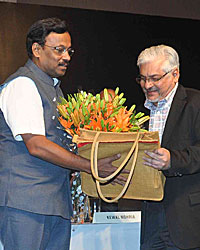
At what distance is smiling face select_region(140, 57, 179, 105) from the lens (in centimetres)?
224

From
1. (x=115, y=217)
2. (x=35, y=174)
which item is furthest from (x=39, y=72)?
(x=115, y=217)

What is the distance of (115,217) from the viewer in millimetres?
2549

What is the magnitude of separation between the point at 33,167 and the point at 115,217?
811 millimetres

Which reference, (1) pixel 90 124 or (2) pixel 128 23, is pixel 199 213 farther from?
(2) pixel 128 23

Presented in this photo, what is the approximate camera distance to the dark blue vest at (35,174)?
6.14 ft

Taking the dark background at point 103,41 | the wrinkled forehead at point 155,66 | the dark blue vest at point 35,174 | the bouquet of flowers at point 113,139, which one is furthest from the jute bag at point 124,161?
the dark background at point 103,41

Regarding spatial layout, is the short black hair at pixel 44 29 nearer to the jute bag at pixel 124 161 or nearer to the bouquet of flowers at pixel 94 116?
the bouquet of flowers at pixel 94 116

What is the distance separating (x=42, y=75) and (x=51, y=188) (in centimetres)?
52

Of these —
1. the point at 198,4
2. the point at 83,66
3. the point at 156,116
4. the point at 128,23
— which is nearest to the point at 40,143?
the point at 156,116

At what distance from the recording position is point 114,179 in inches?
77.2

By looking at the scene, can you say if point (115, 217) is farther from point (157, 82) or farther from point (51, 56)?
point (51, 56)

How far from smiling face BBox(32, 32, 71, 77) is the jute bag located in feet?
→ 1.38

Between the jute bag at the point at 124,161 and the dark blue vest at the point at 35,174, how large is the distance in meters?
0.14

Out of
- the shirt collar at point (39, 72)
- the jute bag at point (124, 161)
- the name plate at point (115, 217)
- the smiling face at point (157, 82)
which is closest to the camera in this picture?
the jute bag at point (124, 161)
